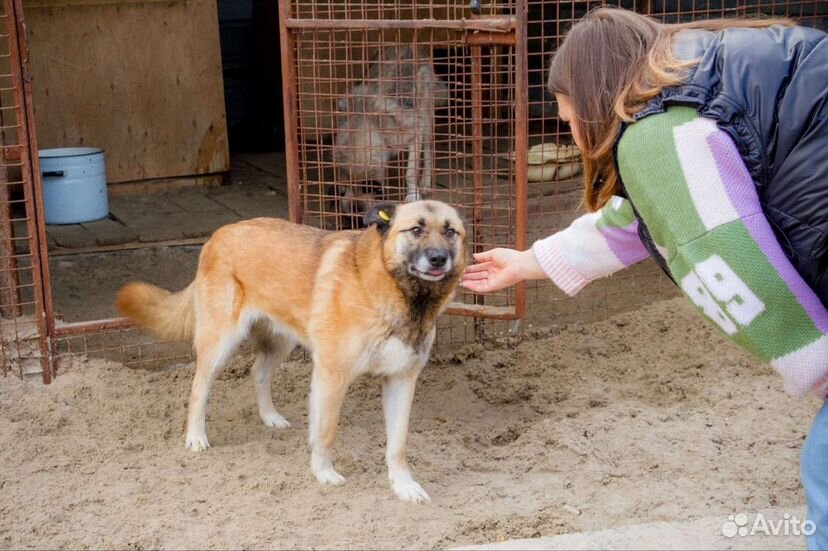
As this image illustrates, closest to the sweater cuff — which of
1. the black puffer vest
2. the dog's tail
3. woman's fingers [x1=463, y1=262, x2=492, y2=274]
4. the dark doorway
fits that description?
woman's fingers [x1=463, y1=262, x2=492, y2=274]

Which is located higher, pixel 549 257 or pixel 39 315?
pixel 549 257

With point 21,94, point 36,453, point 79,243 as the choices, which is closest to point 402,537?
point 36,453

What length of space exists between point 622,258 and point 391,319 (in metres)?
1.22

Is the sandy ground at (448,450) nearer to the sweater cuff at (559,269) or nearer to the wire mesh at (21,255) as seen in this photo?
the wire mesh at (21,255)

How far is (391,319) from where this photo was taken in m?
4.00

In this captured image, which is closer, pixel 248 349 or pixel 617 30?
pixel 617 30

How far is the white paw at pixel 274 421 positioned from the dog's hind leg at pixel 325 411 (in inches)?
24.0

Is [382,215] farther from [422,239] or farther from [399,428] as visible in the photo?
[399,428]

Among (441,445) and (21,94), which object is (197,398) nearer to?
(441,445)

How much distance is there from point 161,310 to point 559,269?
93.0 inches

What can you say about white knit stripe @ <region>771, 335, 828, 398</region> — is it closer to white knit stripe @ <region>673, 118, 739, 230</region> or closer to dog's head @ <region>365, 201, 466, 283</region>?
white knit stripe @ <region>673, 118, 739, 230</region>

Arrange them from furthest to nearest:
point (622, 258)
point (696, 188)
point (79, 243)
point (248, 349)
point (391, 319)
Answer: point (79, 243), point (248, 349), point (391, 319), point (622, 258), point (696, 188)

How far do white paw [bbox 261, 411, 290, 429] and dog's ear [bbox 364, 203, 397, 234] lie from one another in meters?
1.26

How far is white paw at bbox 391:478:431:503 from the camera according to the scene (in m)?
4.00
